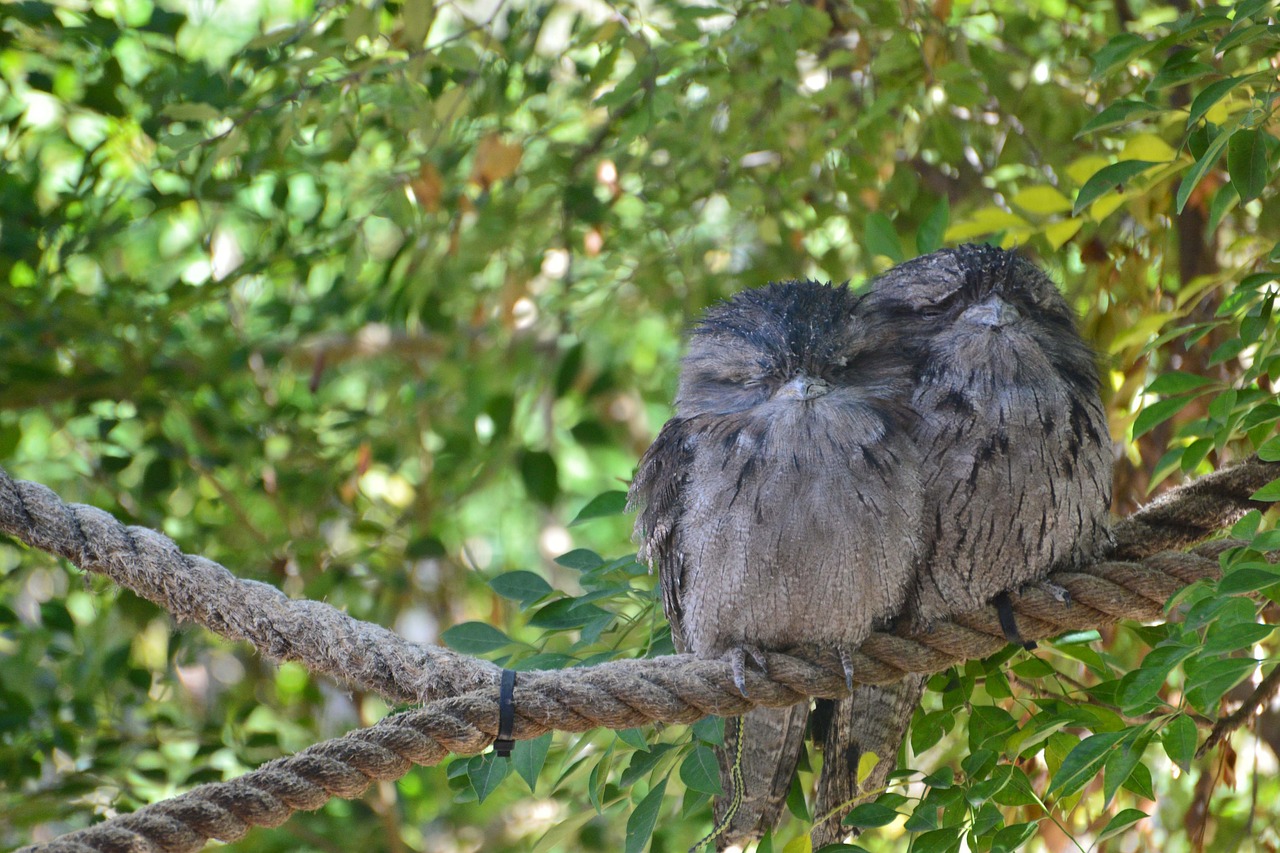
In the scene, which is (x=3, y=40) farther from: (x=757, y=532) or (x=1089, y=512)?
(x=1089, y=512)

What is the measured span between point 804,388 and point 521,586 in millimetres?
753

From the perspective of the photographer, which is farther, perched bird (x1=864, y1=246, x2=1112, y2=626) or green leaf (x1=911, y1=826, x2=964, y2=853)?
perched bird (x1=864, y1=246, x2=1112, y2=626)

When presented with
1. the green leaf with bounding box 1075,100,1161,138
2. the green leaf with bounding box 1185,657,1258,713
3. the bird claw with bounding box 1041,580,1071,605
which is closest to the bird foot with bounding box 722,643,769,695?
the bird claw with bounding box 1041,580,1071,605

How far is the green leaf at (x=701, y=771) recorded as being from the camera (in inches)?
83.4

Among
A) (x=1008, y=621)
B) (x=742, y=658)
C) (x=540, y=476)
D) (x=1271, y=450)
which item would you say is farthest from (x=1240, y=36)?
(x=540, y=476)

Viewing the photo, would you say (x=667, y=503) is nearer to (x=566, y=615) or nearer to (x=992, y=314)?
(x=566, y=615)

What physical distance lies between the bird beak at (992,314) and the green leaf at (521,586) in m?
1.04

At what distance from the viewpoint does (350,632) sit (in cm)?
193

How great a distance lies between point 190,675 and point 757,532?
5.24m

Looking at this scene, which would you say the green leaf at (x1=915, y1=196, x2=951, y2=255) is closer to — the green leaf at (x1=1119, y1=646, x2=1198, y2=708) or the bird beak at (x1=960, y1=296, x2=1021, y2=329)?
the bird beak at (x1=960, y1=296, x2=1021, y2=329)

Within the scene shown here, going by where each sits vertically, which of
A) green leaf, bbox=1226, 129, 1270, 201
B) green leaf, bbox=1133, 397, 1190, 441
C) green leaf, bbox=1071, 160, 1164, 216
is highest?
green leaf, bbox=1226, 129, 1270, 201

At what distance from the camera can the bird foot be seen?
7.15 ft

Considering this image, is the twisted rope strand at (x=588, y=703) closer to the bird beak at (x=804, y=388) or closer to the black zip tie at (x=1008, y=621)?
the black zip tie at (x=1008, y=621)

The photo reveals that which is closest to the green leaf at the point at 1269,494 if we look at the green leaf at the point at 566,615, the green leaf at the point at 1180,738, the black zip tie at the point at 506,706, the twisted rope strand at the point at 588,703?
the green leaf at the point at 1180,738
